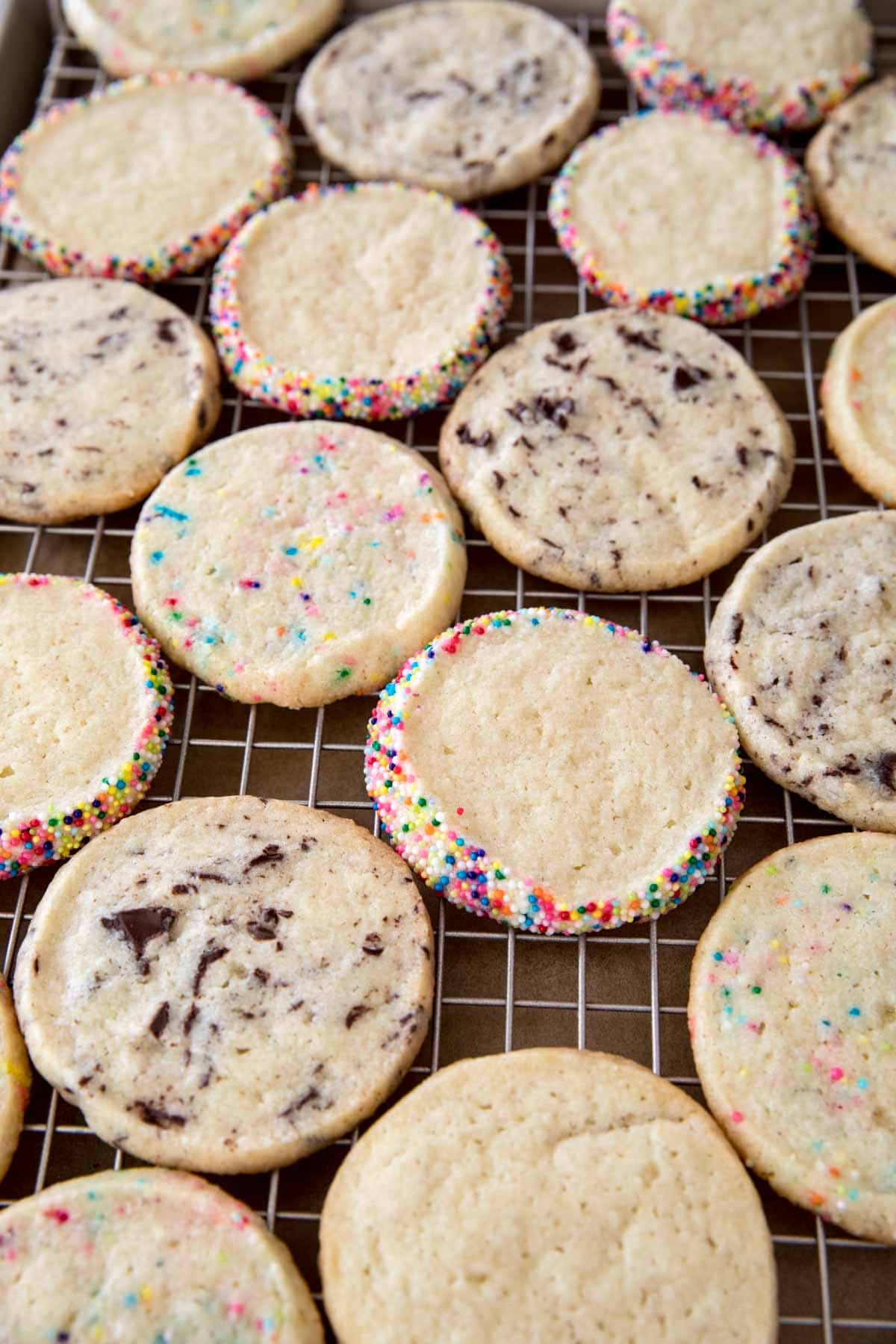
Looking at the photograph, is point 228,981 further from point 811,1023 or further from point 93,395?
point 93,395

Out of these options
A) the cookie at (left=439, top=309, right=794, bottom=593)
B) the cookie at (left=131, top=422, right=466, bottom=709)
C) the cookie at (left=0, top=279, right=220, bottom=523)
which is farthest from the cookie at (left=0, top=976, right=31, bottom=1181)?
the cookie at (left=439, top=309, right=794, bottom=593)

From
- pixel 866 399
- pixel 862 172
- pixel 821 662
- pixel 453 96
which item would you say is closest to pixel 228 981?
pixel 821 662

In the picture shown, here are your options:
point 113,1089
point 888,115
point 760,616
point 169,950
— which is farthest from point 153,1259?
point 888,115

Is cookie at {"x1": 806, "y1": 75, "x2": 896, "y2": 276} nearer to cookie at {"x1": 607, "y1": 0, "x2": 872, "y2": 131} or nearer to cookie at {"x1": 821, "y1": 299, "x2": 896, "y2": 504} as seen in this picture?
cookie at {"x1": 607, "y1": 0, "x2": 872, "y2": 131}

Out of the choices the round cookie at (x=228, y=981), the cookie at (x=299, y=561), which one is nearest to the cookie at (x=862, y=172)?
the cookie at (x=299, y=561)

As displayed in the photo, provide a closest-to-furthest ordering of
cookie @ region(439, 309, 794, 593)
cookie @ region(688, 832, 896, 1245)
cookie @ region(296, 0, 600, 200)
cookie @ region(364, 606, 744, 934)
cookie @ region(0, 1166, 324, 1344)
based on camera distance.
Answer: cookie @ region(0, 1166, 324, 1344), cookie @ region(688, 832, 896, 1245), cookie @ region(364, 606, 744, 934), cookie @ region(439, 309, 794, 593), cookie @ region(296, 0, 600, 200)

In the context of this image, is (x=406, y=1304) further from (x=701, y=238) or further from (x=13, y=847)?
(x=701, y=238)

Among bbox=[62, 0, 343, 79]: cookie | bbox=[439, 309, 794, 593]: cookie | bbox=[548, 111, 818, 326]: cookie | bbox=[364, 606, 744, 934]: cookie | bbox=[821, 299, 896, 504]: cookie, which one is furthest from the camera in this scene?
bbox=[62, 0, 343, 79]: cookie
